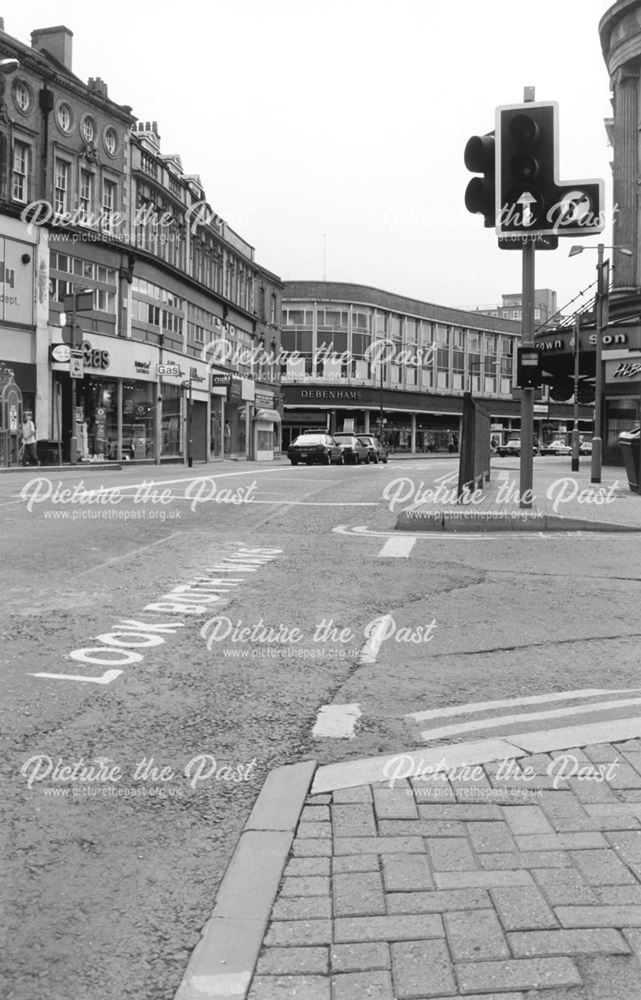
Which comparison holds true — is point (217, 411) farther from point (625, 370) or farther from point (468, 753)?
point (468, 753)

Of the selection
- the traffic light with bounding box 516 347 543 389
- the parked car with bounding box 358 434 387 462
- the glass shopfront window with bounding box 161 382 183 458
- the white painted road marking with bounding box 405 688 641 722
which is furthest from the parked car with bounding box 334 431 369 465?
the white painted road marking with bounding box 405 688 641 722

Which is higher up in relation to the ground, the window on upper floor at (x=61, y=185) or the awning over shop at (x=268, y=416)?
the window on upper floor at (x=61, y=185)

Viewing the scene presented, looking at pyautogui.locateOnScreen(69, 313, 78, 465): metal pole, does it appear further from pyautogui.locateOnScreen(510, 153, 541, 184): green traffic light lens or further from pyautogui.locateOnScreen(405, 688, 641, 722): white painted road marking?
pyautogui.locateOnScreen(405, 688, 641, 722): white painted road marking

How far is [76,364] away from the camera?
3472 centimetres

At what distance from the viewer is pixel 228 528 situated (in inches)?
466

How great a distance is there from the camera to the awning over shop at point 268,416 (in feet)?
202

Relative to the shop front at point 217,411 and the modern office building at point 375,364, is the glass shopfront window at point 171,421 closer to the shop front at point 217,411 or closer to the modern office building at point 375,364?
the shop front at point 217,411

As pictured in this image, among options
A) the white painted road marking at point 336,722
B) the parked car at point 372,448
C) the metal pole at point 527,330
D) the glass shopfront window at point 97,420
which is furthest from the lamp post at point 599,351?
the glass shopfront window at point 97,420

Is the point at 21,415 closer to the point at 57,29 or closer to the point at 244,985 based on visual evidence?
the point at 57,29

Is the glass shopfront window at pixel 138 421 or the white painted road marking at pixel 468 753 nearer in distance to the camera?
the white painted road marking at pixel 468 753

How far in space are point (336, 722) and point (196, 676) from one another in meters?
1.04

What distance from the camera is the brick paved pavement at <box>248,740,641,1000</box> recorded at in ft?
7.11

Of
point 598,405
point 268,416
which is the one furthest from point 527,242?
point 268,416

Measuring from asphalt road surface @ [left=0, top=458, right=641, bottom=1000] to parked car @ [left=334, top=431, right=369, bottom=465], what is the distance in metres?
33.9
